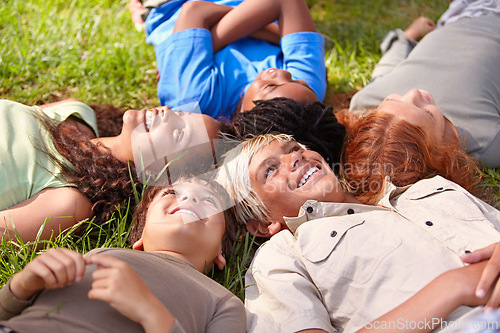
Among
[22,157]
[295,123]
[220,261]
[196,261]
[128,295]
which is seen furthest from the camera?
[295,123]

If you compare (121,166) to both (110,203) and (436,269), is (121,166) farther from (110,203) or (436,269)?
(436,269)

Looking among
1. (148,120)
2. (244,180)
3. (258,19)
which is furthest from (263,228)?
(258,19)

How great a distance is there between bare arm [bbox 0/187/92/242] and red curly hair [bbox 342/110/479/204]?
1538 mm

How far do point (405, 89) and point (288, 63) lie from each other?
855 mm

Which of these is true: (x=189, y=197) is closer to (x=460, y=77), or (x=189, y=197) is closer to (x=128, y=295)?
(x=128, y=295)

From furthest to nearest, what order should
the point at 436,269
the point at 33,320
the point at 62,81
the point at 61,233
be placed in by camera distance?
the point at 62,81, the point at 61,233, the point at 436,269, the point at 33,320

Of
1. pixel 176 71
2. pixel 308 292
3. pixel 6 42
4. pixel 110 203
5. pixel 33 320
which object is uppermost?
pixel 6 42

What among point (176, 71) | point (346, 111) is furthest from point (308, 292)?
point (176, 71)

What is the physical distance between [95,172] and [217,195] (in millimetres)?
739

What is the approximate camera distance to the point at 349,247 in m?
2.04

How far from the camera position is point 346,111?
3.27 meters

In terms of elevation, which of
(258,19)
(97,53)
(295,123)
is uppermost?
(258,19)

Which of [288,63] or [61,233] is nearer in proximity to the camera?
[61,233]

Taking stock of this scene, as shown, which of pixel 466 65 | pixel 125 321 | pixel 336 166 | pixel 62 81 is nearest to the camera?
pixel 125 321
